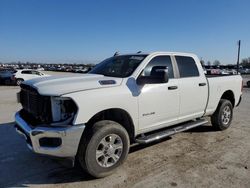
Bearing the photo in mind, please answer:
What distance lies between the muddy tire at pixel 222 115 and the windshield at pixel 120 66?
2.76 metres

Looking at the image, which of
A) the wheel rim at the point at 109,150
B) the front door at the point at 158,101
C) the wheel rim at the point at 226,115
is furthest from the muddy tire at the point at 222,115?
the wheel rim at the point at 109,150

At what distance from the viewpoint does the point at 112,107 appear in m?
3.60

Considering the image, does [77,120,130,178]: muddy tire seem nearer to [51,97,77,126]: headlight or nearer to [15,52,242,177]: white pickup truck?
[15,52,242,177]: white pickup truck

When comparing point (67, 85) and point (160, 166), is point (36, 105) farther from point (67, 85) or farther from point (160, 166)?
point (160, 166)

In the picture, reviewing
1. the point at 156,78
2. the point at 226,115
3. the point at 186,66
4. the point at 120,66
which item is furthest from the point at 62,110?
the point at 226,115

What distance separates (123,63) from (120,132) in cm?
155

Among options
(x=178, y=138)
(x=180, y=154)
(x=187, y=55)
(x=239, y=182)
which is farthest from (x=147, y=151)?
(x=187, y=55)

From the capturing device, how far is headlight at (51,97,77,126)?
10.5 ft

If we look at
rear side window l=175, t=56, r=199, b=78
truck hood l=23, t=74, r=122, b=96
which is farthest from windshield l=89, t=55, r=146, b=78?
rear side window l=175, t=56, r=199, b=78

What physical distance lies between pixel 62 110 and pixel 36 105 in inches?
20.0

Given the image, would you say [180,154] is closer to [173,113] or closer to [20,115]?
[173,113]

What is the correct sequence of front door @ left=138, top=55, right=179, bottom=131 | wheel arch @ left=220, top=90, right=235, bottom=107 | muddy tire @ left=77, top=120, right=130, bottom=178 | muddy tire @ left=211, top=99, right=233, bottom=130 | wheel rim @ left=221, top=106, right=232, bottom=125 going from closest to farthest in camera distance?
muddy tire @ left=77, top=120, right=130, bottom=178 < front door @ left=138, top=55, right=179, bottom=131 < muddy tire @ left=211, top=99, right=233, bottom=130 < wheel rim @ left=221, top=106, right=232, bottom=125 < wheel arch @ left=220, top=90, right=235, bottom=107

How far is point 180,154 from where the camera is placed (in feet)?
14.7

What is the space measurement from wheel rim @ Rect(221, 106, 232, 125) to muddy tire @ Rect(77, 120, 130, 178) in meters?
3.41
